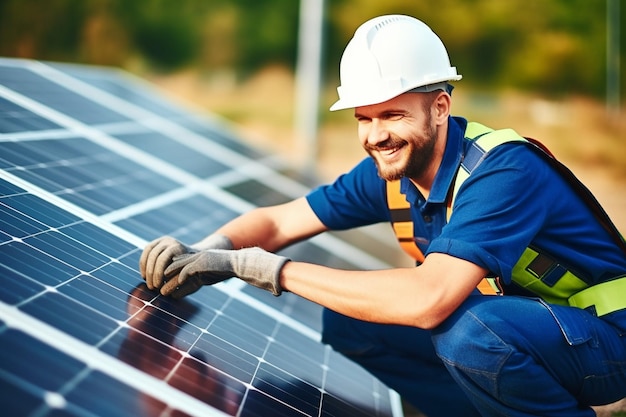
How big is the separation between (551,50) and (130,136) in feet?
77.0

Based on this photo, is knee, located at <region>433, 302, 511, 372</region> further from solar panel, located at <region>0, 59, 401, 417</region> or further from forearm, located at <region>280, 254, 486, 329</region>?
solar panel, located at <region>0, 59, 401, 417</region>

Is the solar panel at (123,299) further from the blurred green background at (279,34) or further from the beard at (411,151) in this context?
the blurred green background at (279,34)

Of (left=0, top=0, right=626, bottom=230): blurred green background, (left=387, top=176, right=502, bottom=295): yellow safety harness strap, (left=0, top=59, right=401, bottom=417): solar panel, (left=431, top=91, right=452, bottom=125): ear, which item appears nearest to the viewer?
(left=0, top=59, right=401, bottom=417): solar panel

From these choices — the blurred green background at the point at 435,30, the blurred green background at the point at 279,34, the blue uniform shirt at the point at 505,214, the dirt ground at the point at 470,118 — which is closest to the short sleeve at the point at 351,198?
the blue uniform shirt at the point at 505,214

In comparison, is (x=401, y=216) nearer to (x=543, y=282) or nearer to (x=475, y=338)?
Result: (x=543, y=282)

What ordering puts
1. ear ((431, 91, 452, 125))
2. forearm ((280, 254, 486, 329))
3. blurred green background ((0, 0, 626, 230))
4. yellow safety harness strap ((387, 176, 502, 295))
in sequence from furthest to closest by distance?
blurred green background ((0, 0, 626, 230))
yellow safety harness strap ((387, 176, 502, 295))
ear ((431, 91, 452, 125))
forearm ((280, 254, 486, 329))

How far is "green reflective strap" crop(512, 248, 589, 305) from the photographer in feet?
11.9

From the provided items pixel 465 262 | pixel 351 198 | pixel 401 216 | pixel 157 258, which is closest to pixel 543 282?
pixel 465 262

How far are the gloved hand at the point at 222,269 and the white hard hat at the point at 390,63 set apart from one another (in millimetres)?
797

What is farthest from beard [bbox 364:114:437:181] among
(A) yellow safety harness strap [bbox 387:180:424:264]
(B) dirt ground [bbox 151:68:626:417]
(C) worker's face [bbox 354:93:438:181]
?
(B) dirt ground [bbox 151:68:626:417]

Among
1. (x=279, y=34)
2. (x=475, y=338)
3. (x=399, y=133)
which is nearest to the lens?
(x=475, y=338)

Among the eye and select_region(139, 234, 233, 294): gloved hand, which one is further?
the eye

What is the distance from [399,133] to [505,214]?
67 cm

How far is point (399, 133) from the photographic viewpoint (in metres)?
3.66
